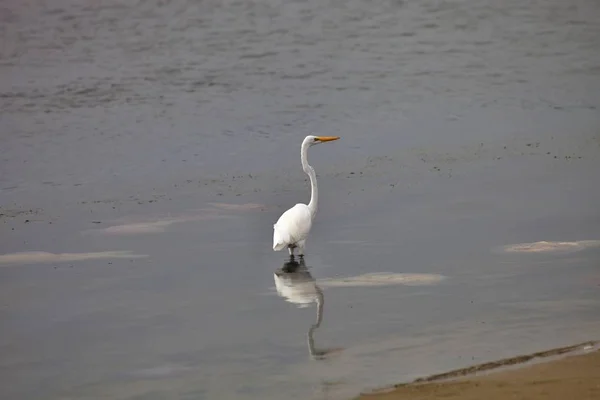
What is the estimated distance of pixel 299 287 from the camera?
37.6ft

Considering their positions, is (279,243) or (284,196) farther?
(284,196)

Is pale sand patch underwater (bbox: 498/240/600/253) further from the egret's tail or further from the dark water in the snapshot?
the egret's tail

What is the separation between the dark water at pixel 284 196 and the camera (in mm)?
9492

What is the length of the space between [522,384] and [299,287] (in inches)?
161

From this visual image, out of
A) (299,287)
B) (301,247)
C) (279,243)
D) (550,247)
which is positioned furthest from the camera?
(301,247)

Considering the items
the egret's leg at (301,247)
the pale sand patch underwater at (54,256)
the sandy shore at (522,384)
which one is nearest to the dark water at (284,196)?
the pale sand patch underwater at (54,256)

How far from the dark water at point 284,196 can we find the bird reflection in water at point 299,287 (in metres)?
0.10

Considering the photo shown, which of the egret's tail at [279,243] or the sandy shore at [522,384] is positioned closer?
the sandy shore at [522,384]

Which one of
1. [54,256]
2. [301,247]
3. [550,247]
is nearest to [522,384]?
[550,247]

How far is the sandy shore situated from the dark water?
0.54m

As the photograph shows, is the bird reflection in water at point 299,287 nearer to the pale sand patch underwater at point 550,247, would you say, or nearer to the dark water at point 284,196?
the dark water at point 284,196

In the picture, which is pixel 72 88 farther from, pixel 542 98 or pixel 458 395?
pixel 458 395

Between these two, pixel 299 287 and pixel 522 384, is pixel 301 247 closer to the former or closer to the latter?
pixel 299 287

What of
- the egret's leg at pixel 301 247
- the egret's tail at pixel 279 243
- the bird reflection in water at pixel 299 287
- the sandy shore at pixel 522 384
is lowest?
the sandy shore at pixel 522 384
